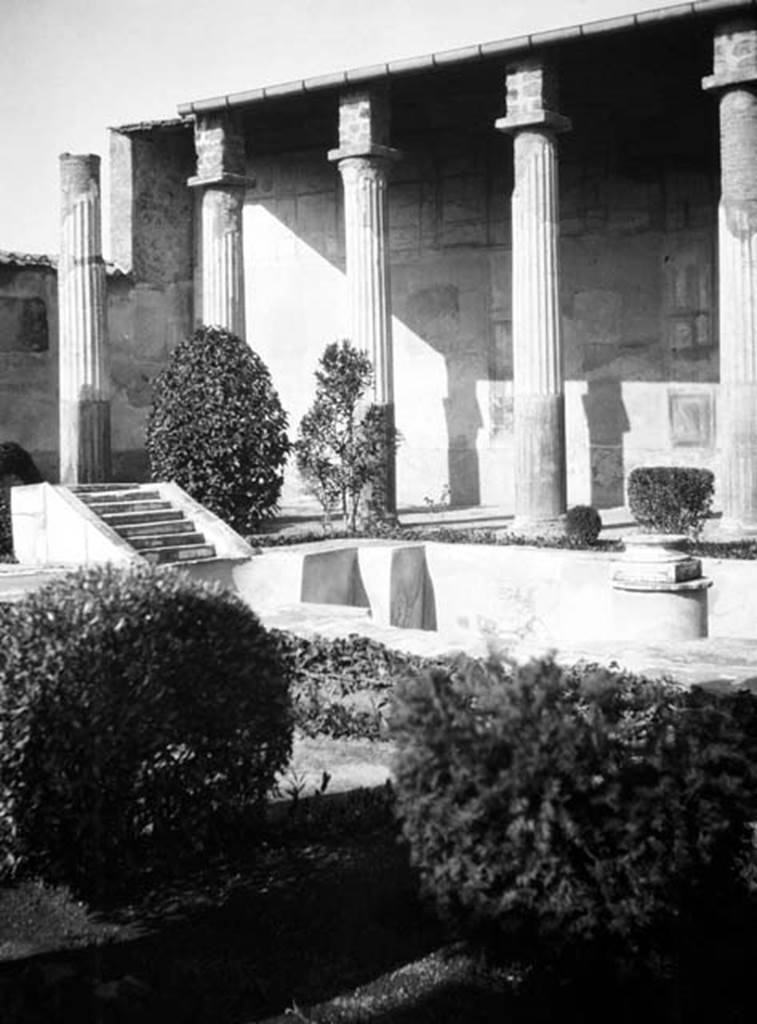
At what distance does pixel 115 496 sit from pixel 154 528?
0.68 m

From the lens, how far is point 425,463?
65.8 ft

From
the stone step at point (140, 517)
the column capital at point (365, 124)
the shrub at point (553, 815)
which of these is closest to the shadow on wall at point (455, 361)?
the column capital at point (365, 124)

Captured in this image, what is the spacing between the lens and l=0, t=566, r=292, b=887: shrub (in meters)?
4.74

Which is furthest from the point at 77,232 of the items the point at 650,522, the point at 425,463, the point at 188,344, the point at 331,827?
the point at 331,827

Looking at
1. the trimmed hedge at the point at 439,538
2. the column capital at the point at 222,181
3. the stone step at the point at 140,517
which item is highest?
the column capital at the point at 222,181

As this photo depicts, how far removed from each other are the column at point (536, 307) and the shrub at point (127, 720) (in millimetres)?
9884

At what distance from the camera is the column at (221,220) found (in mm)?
16578

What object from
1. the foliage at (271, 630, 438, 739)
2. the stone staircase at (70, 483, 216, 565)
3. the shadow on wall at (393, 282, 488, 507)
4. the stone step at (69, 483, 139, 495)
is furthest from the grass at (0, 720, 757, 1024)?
the shadow on wall at (393, 282, 488, 507)

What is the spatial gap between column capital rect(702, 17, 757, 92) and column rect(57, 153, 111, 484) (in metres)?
6.95

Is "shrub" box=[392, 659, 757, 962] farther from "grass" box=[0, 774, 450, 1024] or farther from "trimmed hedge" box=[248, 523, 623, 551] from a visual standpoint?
"trimmed hedge" box=[248, 523, 623, 551]

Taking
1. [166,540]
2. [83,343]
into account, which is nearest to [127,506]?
[166,540]

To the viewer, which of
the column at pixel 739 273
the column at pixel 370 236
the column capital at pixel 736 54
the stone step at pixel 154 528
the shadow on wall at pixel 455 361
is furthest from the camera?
the shadow on wall at pixel 455 361

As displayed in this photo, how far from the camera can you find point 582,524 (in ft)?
47.0

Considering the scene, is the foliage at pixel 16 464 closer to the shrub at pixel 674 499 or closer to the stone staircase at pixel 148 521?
the stone staircase at pixel 148 521
